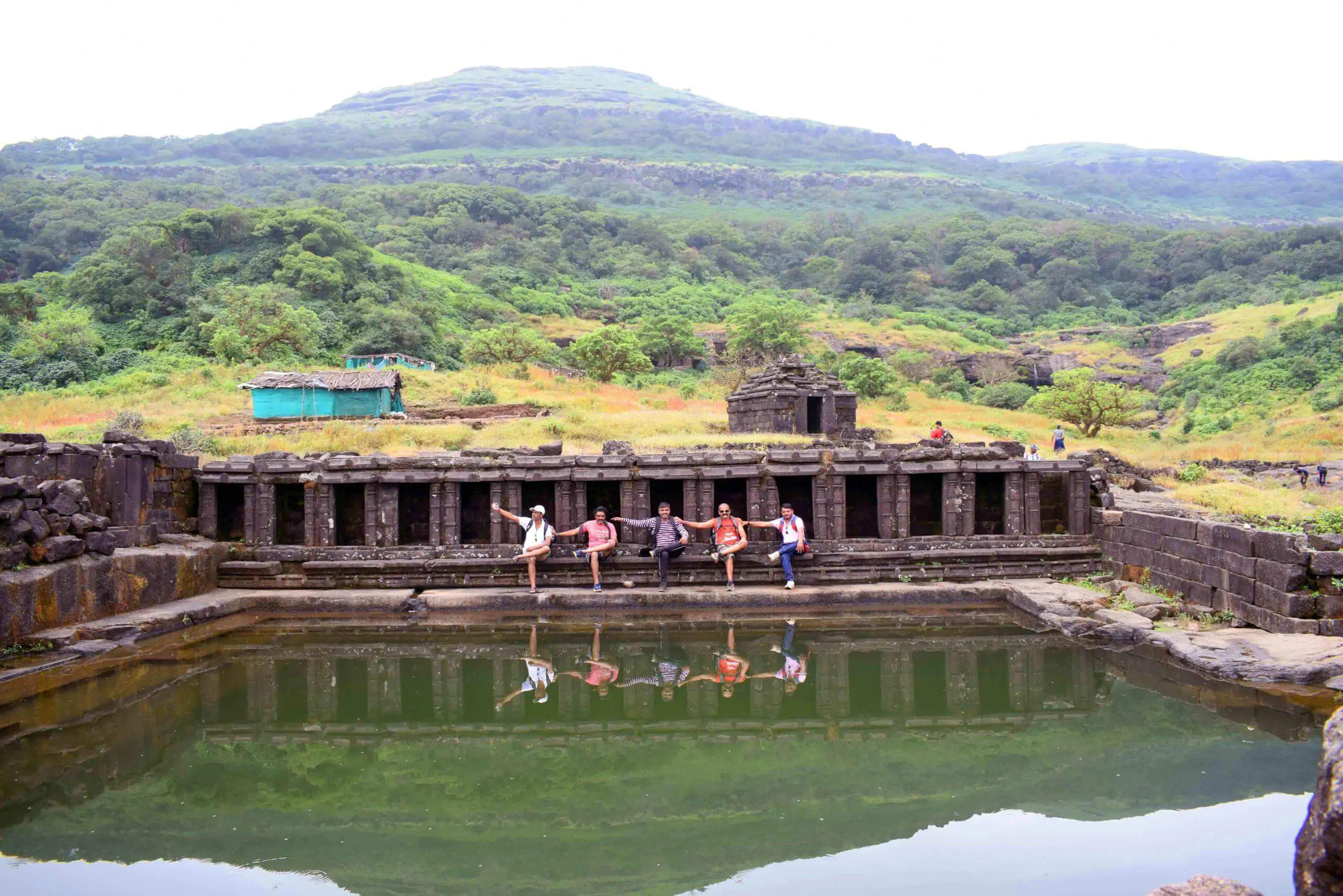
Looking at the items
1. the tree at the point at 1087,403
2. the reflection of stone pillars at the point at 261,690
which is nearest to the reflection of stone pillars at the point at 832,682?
the reflection of stone pillars at the point at 261,690

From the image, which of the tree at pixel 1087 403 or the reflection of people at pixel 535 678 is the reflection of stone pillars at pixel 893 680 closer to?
the reflection of people at pixel 535 678

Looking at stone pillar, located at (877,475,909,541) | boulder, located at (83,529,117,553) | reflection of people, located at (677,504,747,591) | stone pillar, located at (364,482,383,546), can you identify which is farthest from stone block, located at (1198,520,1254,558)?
boulder, located at (83,529,117,553)

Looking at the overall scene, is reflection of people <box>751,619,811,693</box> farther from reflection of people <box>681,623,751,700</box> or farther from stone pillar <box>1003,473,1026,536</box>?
stone pillar <box>1003,473,1026,536</box>

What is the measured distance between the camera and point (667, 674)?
8.86 metres

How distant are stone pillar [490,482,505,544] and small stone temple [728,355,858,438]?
13.9 meters

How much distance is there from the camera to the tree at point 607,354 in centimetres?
4309

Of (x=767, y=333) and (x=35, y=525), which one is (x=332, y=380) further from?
(x=767, y=333)

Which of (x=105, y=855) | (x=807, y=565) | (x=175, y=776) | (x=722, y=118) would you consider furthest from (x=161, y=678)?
(x=722, y=118)

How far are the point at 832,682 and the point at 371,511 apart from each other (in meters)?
7.45

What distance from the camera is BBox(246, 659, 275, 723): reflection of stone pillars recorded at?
790 centimetres

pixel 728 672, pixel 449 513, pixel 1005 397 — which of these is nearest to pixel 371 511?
pixel 449 513

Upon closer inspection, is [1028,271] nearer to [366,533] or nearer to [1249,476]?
[1249,476]

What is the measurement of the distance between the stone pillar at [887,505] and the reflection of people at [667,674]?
174 inches

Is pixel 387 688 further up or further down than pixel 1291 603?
further down
